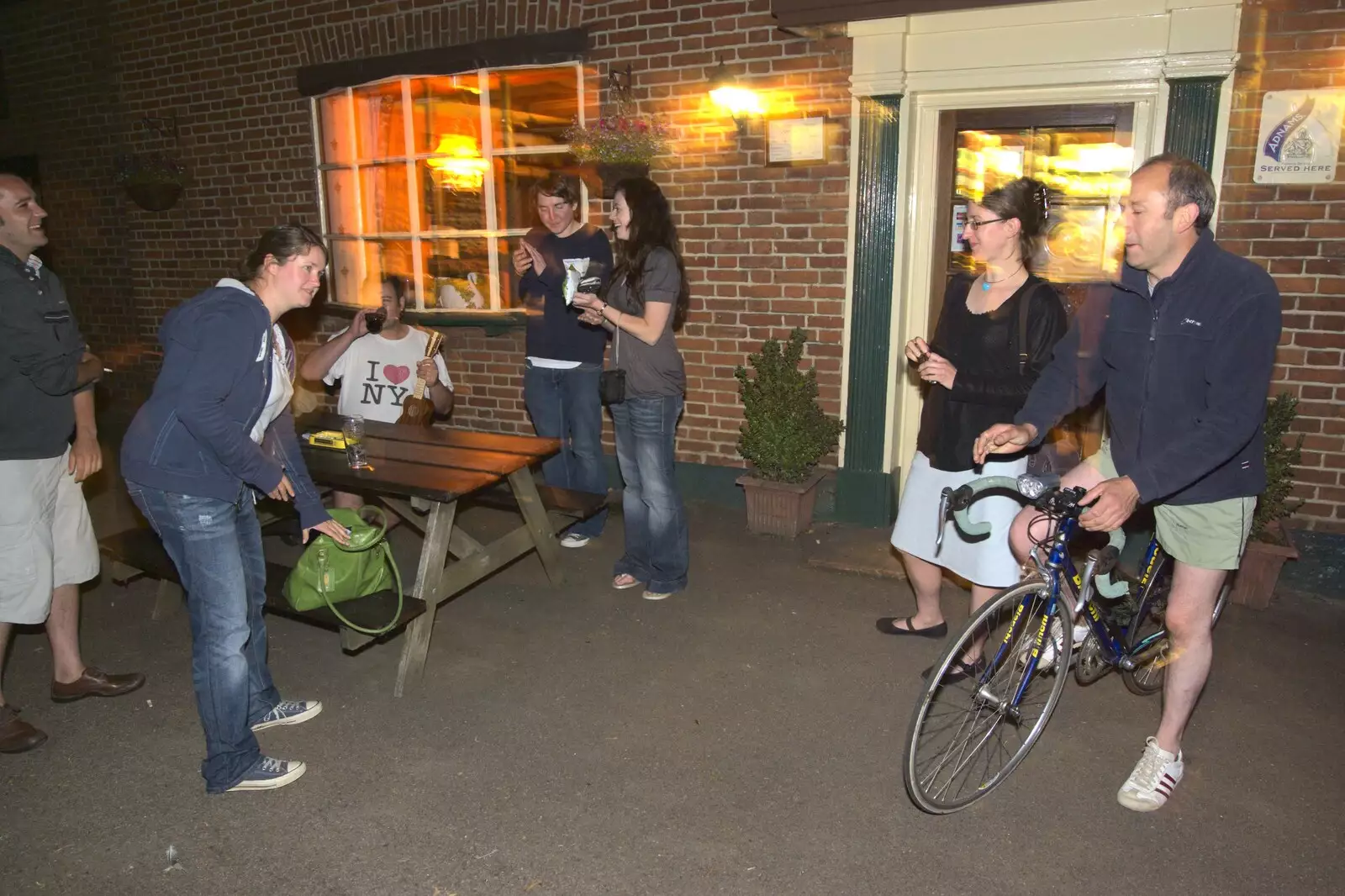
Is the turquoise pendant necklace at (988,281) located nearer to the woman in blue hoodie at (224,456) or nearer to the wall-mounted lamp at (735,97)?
the woman in blue hoodie at (224,456)

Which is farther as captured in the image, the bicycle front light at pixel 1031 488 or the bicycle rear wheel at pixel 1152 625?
the bicycle rear wheel at pixel 1152 625

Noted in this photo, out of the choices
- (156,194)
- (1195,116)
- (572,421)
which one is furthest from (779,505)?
(156,194)

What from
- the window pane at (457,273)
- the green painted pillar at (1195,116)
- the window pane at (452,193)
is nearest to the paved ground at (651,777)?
the green painted pillar at (1195,116)

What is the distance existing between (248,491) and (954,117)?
4.39 meters

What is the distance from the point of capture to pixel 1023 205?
3.57 metres

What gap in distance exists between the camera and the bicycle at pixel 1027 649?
311 cm

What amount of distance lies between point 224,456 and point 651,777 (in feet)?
6.02

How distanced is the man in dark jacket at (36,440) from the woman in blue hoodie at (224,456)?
79 cm

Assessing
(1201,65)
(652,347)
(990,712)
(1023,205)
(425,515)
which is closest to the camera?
(990,712)

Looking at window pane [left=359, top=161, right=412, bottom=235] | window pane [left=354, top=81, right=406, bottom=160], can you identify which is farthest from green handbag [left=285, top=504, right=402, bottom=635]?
window pane [left=354, top=81, right=406, bottom=160]

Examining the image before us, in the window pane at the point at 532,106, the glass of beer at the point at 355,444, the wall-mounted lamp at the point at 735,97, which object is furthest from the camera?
Answer: the window pane at the point at 532,106

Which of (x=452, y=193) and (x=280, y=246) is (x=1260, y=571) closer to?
(x=280, y=246)

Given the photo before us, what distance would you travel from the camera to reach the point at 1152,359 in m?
3.10

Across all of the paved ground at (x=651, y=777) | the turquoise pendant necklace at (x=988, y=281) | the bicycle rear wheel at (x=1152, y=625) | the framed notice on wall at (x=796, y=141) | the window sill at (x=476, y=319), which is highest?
the framed notice on wall at (x=796, y=141)
